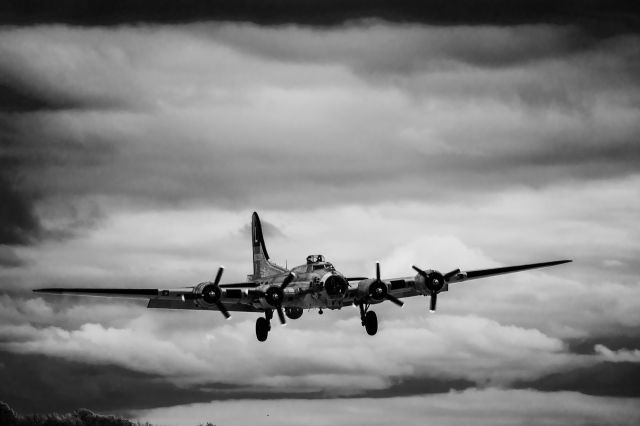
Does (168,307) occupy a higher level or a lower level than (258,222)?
lower

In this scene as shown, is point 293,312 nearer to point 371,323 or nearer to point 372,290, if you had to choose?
point 371,323

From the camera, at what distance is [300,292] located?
7550 cm

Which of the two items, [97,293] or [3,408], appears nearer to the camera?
[97,293]

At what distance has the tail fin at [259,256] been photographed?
9606 centimetres

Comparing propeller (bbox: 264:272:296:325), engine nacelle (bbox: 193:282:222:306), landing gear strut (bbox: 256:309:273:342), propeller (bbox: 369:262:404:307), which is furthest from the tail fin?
engine nacelle (bbox: 193:282:222:306)

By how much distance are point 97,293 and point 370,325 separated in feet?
82.5

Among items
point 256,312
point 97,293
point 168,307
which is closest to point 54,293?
point 97,293

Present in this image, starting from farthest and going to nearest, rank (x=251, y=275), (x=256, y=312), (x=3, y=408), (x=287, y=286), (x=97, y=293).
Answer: (x=3, y=408), (x=251, y=275), (x=256, y=312), (x=287, y=286), (x=97, y=293)

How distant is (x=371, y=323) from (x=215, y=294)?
15.2 meters

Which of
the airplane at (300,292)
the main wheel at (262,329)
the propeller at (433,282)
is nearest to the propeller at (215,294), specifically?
the airplane at (300,292)

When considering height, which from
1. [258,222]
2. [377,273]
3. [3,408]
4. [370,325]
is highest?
[258,222]

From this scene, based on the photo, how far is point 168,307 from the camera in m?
77.4

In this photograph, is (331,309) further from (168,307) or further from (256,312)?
(168,307)

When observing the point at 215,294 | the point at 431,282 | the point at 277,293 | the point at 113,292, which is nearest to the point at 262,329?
the point at 277,293
